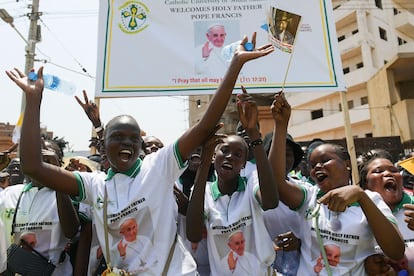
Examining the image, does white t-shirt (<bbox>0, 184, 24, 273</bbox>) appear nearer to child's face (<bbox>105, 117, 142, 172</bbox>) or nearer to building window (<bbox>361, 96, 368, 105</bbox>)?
child's face (<bbox>105, 117, 142, 172</bbox>)

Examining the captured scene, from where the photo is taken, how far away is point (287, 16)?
2105 mm

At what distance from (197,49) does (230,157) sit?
2.42 meters

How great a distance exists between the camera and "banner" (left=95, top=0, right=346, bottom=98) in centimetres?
399

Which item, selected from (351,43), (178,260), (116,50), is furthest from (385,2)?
(178,260)

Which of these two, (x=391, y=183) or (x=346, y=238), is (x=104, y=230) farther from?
(x=391, y=183)

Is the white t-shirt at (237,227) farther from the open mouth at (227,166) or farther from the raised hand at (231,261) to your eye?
the open mouth at (227,166)

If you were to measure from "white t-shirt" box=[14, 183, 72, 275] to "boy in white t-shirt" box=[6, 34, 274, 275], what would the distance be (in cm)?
45

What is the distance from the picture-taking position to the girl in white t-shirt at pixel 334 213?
1694 millimetres

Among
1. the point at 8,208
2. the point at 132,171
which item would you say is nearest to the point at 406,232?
the point at 132,171

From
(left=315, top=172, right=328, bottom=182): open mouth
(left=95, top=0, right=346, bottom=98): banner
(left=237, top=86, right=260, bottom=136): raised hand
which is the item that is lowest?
(left=315, top=172, right=328, bottom=182): open mouth

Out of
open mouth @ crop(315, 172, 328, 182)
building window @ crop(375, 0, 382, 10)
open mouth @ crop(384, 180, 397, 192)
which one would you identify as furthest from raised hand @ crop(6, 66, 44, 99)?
building window @ crop(375, 0, 382, 10)

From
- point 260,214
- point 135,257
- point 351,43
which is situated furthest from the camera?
point 351,43

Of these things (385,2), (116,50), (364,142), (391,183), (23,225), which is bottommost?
(23,225)

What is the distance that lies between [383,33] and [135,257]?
28.8 metres
